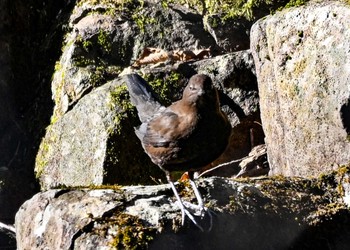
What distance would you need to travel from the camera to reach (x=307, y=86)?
4.04 m

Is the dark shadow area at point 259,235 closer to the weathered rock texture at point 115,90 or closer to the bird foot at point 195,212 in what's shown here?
the bird foot at point 195,212

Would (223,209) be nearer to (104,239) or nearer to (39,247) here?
(104,239)

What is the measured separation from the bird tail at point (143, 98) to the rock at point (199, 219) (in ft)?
2.87

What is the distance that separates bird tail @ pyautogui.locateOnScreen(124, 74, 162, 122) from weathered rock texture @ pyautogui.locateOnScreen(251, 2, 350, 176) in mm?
795

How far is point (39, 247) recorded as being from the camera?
125 inches

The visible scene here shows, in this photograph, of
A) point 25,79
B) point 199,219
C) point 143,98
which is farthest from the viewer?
point 25,79

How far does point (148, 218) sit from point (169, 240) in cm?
14

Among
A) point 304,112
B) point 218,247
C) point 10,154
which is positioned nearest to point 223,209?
point 218,247

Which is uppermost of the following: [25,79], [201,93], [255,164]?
[25,79]

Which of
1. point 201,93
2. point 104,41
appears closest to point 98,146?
point 104,41

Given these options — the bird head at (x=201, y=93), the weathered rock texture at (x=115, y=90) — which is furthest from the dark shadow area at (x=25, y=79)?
the bird head at (x=201, y=93)

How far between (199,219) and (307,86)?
1387 mm

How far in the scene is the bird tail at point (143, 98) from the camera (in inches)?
164

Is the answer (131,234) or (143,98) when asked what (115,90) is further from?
(131,234)
